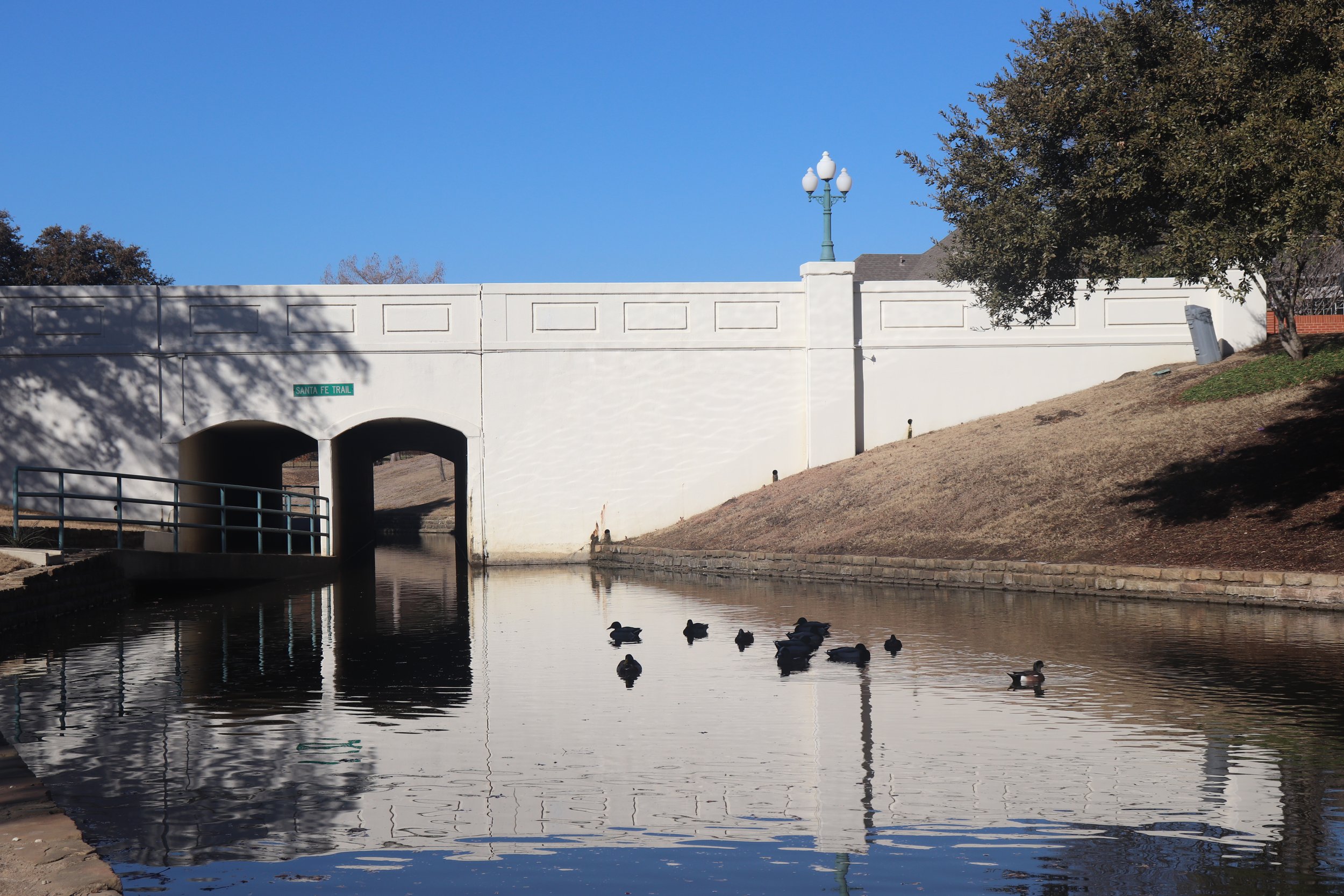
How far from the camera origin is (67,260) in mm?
52938

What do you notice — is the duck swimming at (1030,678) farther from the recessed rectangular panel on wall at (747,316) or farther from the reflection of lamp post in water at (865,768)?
the recessed rectangular panel on wall at (747,316)

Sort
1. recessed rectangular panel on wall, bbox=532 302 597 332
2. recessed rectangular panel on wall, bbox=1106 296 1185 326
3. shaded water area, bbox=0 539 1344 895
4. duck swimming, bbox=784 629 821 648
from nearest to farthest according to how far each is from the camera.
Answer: shaded water area, bbox=0 539 1344 895, duck swimming, bbox=784 629 821 648, recessed rectangular panel on wall, bbox=532 302 597 332, recessed rectangular panel on wall, bbox=1106 296 1185 326

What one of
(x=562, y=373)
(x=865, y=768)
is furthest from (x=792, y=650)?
(x=562, y=373)

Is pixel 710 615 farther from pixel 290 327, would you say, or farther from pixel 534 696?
pixel 290 327

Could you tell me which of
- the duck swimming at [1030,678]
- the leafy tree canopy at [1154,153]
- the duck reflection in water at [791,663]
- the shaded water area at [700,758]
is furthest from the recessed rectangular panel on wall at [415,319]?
the duck swimming at [1030,678]

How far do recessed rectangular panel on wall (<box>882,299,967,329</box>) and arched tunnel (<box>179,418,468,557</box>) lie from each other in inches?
436

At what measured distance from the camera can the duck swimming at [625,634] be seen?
43.8 feet

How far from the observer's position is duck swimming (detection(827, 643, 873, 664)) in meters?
11.4

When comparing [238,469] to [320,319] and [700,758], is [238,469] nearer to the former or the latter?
[320,319]

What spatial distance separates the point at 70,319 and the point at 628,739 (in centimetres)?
2302

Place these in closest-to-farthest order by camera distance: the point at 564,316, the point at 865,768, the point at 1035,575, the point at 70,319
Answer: the point at 865,768 < the point at 1035,575 < the point at 70,319 < the point at 564,316

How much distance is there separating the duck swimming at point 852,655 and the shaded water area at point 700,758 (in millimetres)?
227

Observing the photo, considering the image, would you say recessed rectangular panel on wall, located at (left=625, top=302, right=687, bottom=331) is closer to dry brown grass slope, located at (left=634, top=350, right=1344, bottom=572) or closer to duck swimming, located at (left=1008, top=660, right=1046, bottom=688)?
dry brown grass slope, located at (left=634, top=350, right=1344, bottom=572)

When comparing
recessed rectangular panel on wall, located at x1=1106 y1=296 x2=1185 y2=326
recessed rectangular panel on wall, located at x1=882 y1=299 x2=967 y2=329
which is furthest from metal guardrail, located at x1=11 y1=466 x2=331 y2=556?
recessed rectangular panel on wall, located at x1=1106 y1=296 x2=1185 y2=326
